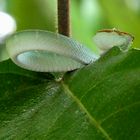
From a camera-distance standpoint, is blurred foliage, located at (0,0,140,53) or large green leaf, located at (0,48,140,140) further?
blurred foliage, located at (0,0,140,53)

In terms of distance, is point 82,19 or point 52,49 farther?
point 82,19

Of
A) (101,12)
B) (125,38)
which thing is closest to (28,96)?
(125,38)

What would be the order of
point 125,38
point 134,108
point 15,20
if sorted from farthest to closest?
point 15,20, point 125,38, point 134,108

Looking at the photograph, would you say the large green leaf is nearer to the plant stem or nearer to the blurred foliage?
the plant stem

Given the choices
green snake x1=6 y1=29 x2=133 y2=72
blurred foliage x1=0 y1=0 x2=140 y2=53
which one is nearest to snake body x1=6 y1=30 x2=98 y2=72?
green snake x1=6 y1=29 x2=133 y2=72

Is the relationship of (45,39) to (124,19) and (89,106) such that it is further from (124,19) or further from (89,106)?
(124,19)

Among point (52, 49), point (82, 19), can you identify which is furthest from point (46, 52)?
point (82, 19)

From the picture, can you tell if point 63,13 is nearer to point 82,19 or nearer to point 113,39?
point 113,39
